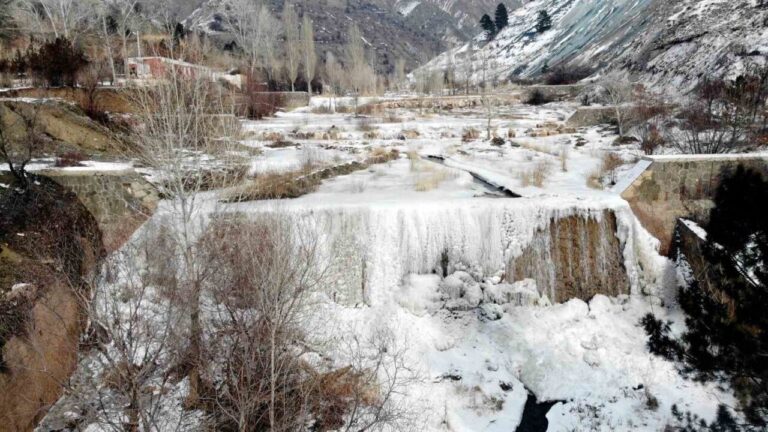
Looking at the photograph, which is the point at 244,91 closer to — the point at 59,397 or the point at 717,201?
the point at 59,397

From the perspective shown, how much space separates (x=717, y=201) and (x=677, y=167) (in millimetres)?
5916

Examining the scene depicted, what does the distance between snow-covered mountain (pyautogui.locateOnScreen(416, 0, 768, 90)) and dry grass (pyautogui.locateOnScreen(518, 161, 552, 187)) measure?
17963mm

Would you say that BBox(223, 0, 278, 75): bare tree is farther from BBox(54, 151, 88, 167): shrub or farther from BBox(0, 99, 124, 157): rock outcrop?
BBox(54, 151, 88, 167): shrub

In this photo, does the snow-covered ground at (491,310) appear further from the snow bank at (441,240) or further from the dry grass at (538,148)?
the dry grass at (538,148)

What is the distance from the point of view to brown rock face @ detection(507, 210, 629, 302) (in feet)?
35.8

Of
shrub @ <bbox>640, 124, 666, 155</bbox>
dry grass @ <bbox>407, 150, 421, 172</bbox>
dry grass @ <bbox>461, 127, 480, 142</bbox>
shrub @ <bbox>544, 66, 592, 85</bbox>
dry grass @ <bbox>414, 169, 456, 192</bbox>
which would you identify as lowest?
dry grass @ <bbox>414, 169, 456, 192</bbox>

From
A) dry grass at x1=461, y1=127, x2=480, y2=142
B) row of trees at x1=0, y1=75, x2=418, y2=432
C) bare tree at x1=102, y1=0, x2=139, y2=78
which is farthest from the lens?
bare tree at x1=102, y1=0, x2=139, y2=78

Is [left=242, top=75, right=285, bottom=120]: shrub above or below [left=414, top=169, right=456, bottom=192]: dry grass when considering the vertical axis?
above

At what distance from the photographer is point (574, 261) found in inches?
433

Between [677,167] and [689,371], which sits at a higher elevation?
[677,167]

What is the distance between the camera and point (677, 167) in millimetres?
11805

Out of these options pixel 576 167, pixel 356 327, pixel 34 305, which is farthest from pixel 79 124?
pixel 576 167

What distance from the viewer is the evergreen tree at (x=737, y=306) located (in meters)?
5.72

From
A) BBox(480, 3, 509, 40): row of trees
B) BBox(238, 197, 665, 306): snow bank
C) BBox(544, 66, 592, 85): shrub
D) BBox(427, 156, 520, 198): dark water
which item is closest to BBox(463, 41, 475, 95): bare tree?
BBox(480, 3, 509, 40): row of trees
